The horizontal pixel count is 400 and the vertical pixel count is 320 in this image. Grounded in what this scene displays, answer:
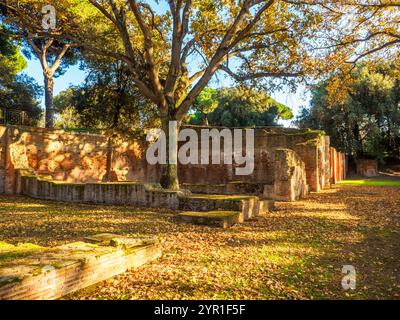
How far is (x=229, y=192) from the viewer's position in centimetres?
1703

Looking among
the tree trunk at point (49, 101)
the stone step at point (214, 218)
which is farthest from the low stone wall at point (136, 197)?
the tree trunk at point (49, 101)

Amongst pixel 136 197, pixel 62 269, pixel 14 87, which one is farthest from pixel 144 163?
pixel 62 269

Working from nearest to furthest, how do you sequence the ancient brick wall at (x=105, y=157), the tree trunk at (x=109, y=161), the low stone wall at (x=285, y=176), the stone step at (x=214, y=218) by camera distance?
the stone step at (x=214, y=218) → the low stone wall at (x=285, y=176) → the ancient brick wall at (x=105, y=157) → the tree trunk at (x=109, y=161)

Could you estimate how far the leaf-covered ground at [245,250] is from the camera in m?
3.93

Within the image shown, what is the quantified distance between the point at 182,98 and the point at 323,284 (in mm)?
10695

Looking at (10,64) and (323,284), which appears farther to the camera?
(10,64)

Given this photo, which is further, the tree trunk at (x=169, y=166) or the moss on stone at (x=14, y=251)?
the tree trunk at (x=169, y=166)

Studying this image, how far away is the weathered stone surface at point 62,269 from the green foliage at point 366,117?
3194 centimetres

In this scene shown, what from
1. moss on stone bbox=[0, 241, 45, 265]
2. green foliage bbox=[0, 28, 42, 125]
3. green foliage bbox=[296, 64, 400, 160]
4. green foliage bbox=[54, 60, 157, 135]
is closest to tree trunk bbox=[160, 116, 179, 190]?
moss on stone bbox=[0, 241, 45, 265]

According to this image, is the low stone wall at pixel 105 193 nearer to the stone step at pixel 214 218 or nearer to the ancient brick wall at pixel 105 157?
the ancient brick wall at pixel 105 157

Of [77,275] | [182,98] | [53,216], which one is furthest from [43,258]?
[182,98]

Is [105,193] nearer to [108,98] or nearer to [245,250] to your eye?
[245,250]
